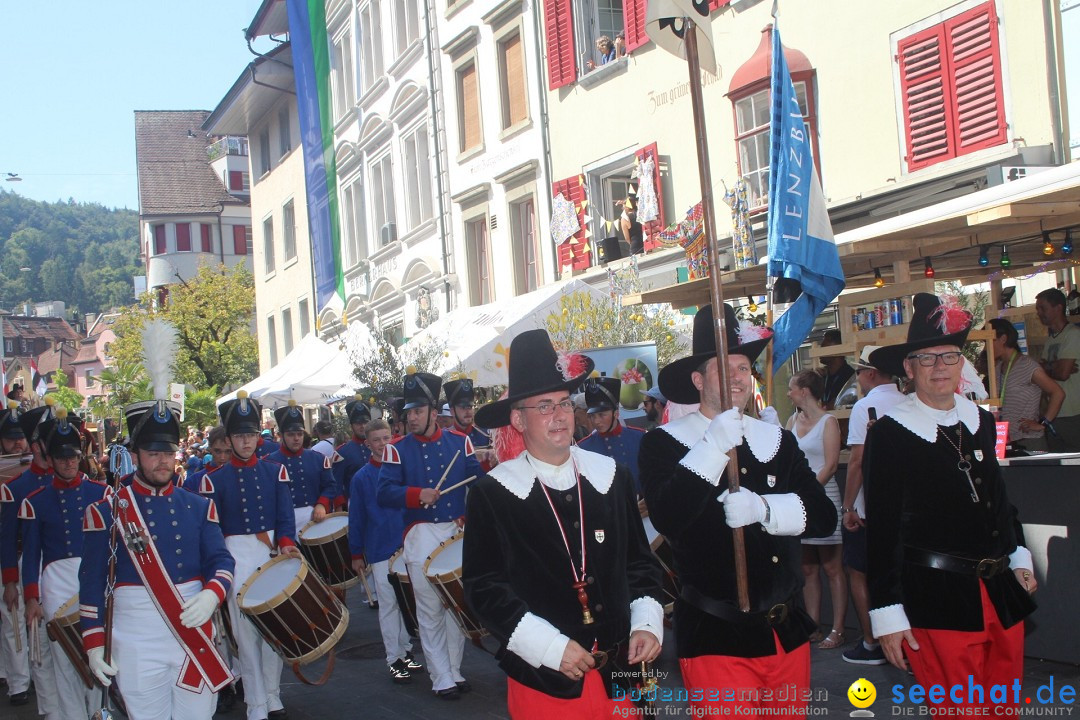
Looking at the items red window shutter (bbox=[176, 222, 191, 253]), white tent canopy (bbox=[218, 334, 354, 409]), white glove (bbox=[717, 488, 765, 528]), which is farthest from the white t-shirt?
red window shutter (bbox=[176, 222, 191, 253])

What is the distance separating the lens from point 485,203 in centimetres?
2322

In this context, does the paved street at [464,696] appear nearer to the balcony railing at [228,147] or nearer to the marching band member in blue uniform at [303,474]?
the marching band member in blue uniform at [303,474]

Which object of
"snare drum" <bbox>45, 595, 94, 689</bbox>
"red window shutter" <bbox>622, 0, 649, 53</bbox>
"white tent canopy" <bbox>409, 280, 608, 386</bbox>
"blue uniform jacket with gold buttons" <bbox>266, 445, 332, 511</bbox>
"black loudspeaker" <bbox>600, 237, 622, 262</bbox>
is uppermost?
"red window shutter" <bbox>622, 0, 649, 53</bbox>

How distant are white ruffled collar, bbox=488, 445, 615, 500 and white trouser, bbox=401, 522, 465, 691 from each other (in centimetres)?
394

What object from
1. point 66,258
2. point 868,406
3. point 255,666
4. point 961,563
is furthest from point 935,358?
point 66,258

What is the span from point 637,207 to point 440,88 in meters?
7.82

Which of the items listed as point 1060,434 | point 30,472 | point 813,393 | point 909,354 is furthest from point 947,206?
point 30,472

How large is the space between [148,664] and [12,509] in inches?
131

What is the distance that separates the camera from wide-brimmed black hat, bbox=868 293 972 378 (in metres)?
4.75

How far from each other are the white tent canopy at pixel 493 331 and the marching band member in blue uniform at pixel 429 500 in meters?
4.90

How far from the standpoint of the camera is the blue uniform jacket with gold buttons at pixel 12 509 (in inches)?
326

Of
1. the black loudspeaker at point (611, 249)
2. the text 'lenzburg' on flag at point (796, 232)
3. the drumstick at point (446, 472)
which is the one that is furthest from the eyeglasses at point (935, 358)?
the black loudspeaker at point (611, 249)

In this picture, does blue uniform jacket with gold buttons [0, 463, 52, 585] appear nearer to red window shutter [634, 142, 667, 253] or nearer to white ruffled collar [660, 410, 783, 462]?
white ruffled collar [660, 410, 783, 462]

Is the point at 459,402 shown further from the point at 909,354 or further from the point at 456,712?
the point at 909,354
